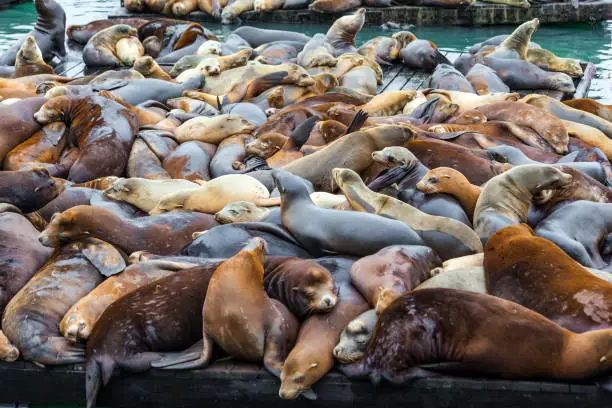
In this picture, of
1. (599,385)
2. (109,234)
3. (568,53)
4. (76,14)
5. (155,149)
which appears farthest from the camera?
(76,14)

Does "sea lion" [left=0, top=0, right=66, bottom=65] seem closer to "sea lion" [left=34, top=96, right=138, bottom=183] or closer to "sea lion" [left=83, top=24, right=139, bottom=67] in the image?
"sea lion" [left=83, top=24, right=139, bottom=67]

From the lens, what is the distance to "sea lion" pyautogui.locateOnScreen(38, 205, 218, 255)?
13.8ft

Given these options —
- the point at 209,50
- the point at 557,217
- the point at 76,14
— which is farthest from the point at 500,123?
the point at 76,14

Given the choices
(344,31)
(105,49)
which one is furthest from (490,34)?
Answer: (105,49)

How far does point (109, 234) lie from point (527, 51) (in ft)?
20.0

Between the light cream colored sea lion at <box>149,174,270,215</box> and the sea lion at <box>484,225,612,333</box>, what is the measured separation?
1.63 meters

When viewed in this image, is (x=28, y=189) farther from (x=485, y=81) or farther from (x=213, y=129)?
(x=485, y=81)

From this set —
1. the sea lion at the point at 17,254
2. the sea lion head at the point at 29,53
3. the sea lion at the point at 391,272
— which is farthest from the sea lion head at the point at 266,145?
the sea lion head at the point at 29,53

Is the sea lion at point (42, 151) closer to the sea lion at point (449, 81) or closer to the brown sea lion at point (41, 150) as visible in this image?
the brown sea lion at point (41, 150)

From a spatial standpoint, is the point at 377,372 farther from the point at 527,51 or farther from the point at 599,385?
the point at 527,51

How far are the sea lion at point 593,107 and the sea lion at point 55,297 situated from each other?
14.1 feet

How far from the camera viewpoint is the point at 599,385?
312cm

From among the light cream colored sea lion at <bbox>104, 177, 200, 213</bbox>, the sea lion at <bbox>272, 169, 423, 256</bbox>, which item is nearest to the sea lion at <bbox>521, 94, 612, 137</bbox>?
the sea lion at <bbox>272, 169, 423, 256</bbox>

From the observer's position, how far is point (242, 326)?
133 inches
